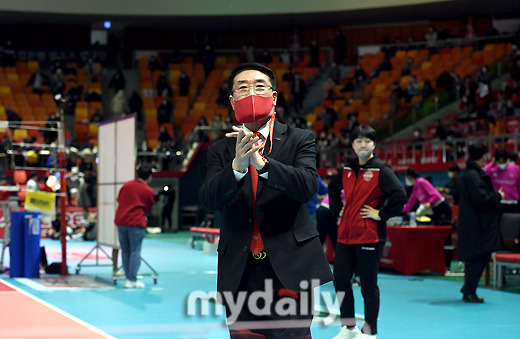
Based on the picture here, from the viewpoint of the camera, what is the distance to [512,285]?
1048 cm

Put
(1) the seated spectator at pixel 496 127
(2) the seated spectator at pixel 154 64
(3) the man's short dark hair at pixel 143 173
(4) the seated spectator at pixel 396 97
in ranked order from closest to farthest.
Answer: (3) the man's short dark hair at pixel 143 173 < (1) the seated spectator at pixel 496 127 < (4) the seated spectator at pixel 396 97 < (2) the seated spectator at pixel 154 64

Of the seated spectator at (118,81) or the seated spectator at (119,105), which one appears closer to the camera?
the seated spectator at (119,105)

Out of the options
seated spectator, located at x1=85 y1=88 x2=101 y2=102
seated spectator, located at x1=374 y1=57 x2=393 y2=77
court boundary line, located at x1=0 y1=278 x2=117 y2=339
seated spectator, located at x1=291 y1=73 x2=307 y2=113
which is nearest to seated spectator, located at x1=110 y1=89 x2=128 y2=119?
seated spectator, located at x1=85 y1=88 x2=101 y2=102

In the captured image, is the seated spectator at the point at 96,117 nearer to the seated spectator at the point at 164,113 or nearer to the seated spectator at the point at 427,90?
the seated spectator at the point at 164,113

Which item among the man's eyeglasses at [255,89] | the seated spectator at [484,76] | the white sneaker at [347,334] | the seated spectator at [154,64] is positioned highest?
the seated spectator at [154,64]

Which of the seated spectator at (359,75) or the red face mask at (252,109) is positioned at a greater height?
the seated spectator at (359,75)

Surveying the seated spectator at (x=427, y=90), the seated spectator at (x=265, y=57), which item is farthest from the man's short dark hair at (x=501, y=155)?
the seated spectator at (x=265, y=57)

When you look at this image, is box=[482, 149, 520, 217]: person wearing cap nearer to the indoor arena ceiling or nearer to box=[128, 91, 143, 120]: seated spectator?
the indoor arena ceiling

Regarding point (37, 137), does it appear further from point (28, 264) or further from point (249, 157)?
point (249, 157)

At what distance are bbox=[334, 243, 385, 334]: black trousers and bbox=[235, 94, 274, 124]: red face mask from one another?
3370mm

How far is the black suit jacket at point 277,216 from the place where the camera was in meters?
2.91

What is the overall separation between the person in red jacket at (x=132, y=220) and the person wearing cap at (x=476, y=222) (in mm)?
4293

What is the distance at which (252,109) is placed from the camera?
2859mm

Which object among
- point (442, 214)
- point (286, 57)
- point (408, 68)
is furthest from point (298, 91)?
point (442, 214)
